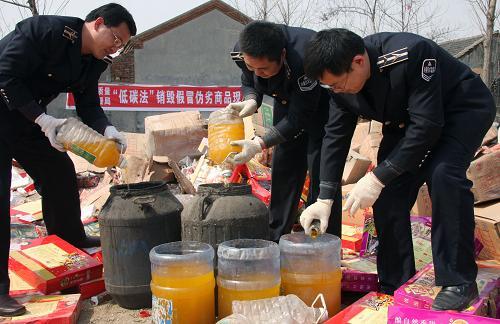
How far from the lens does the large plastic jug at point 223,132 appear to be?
361cm

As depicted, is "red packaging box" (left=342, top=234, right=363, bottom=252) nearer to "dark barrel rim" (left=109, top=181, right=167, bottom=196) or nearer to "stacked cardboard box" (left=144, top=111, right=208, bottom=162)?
"dark barrel rim" (left=109, top=181, right=167, bottom=196)

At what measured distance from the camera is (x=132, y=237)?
2934 mm

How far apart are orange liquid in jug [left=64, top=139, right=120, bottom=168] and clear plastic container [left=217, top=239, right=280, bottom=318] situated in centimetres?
99

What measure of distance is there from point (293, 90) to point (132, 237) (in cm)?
134

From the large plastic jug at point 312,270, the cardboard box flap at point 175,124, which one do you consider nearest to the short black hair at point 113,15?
the large plastic jug at point 312,270

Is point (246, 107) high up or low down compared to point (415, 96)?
down

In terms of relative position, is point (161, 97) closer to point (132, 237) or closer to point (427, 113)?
point (132, 237)

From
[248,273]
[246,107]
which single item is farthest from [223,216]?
[246,107]

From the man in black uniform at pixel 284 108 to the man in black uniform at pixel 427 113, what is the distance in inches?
22.3

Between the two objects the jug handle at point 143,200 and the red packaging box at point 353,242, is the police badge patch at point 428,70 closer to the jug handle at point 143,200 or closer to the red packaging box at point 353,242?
the jug handle at point 143,200

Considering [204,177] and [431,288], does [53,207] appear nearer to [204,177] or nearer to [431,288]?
[204,177]

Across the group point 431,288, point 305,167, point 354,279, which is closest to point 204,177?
point 305,167

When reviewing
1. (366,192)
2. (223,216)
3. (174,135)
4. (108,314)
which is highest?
(366,192)

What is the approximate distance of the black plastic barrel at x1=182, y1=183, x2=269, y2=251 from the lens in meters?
2.93
